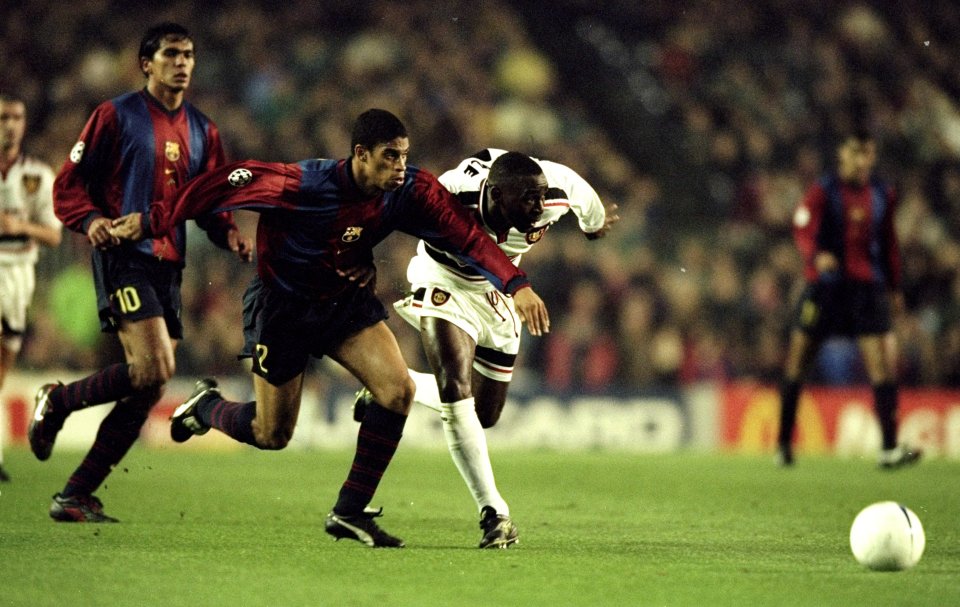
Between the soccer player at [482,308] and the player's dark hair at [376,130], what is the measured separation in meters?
0.76

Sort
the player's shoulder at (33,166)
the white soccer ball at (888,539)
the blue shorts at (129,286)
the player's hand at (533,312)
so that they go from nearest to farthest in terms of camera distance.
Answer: the white soccer ball at (888,539), the player's hand at (533,312), the blue shorts at (129,286), the player's shoulder at (33,166)

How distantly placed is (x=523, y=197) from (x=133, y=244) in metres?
2.12

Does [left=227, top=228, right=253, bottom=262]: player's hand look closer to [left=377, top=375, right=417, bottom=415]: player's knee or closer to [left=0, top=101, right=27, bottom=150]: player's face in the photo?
[left=377, top=375, right=417, bottom=415]: player's knee

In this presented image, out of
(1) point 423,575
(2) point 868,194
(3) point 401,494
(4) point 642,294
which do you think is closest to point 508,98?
(4) point 642,294

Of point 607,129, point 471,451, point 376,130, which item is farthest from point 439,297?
point 607,129

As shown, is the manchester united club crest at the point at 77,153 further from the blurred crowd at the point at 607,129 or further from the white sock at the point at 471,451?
the blurred crowd at the point at 607,129

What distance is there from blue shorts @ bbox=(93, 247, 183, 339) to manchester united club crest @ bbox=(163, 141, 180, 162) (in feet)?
1.79

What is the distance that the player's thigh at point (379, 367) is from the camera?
6.87 m

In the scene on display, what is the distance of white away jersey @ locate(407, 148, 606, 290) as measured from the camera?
7.40 m

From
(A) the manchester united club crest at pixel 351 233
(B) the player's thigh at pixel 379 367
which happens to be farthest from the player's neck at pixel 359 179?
(B) the player's thigh at pixel 379 367

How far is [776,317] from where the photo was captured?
54.6ft

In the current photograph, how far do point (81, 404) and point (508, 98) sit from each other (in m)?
11.9

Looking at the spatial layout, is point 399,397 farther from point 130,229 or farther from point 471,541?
point 130,229

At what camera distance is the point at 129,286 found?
7520 millimetres
